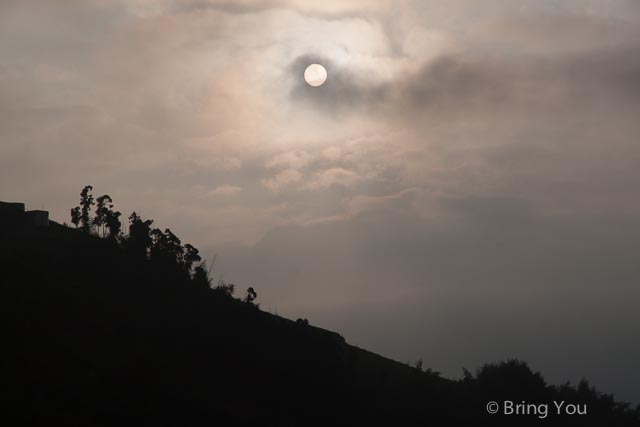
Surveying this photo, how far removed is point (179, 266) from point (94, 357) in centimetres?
3958

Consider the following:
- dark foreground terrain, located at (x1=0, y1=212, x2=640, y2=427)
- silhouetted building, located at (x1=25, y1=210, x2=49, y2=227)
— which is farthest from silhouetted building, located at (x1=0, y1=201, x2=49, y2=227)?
dark foreground terrain, located at (x1=0, y1=212, x2=640, y2=427)

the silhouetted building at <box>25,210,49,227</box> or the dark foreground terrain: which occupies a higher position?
the silhouetted building at <box>25,210,49,227</box>

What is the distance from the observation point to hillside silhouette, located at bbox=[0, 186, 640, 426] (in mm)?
69188

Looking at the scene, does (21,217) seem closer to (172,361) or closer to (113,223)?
(113,223)

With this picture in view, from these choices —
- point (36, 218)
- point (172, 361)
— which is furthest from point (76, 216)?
point (172, 361)

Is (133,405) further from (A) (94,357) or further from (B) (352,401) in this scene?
(B) (352,401)

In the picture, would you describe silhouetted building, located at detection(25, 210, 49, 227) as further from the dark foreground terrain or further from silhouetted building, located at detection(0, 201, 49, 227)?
the dark foreground terrain

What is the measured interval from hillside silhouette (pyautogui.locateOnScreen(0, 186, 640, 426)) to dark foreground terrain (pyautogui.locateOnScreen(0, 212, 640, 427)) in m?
0.20

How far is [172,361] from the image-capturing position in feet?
276

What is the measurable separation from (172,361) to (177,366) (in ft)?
4.22

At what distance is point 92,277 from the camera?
10250 cm

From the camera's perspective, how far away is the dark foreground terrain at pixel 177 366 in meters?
68.7

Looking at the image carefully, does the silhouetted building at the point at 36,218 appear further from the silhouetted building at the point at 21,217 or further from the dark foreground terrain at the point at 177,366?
the dark foreground terrain at the point at 177,366

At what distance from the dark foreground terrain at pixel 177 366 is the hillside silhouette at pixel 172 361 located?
0.65 ft
